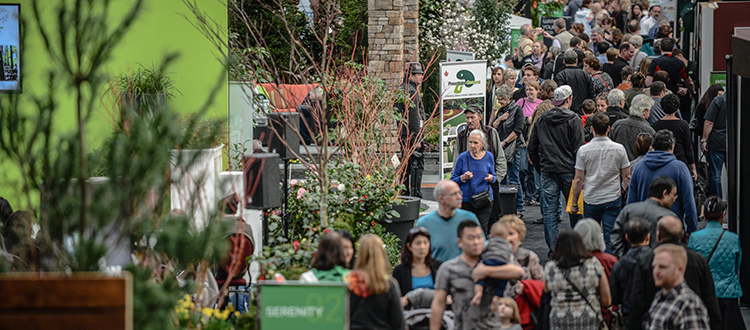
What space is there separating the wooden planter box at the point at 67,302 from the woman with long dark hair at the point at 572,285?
10.6 feet

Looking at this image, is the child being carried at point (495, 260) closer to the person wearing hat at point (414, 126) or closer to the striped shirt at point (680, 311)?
the striped shirt at point (680, 311)

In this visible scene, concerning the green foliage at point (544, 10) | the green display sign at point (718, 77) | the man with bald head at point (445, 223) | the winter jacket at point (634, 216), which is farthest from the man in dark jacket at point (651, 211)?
the green foliage at point (544, 10)

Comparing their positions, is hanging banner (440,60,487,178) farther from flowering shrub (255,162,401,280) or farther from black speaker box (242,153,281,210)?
black speaker box (242,153,281,210)

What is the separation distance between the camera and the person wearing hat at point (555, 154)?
8625 mm

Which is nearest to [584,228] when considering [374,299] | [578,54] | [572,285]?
[572,285]

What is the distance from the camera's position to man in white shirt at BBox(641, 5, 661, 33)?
1886 cm

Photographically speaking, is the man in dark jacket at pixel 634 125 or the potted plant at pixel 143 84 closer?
the potted plant at pixel 143 84

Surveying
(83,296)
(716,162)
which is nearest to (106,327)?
(83,296)

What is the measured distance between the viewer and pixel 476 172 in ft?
27.2

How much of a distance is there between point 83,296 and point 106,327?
0.39ft

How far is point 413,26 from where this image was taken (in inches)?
595

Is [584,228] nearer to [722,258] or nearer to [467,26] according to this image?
[722,258]

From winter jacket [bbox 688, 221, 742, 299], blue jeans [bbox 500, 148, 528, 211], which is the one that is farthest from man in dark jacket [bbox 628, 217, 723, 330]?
blue jeans [bbox 500, 148, 528, 211]

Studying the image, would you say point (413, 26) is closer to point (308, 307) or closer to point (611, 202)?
point (611, 202)
